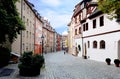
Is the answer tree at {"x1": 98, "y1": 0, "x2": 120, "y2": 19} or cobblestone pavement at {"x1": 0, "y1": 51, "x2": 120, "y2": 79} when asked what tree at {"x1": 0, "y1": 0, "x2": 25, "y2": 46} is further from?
tree at {"x1": 98, "y1": 0, "x2": 120, "y2": 19}

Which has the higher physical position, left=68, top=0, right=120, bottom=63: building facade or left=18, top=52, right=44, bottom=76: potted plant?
left=68, top=0, right=120, bottom=63: building facade

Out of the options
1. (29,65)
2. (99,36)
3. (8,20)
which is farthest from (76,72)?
(99,36)

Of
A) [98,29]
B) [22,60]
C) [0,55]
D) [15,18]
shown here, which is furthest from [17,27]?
[98,29]

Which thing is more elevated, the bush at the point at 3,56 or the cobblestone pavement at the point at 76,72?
the bush at the point at 3,56

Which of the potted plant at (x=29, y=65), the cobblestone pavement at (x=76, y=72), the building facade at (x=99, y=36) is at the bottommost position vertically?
the cobblestone pavement at (x=76, y=72)

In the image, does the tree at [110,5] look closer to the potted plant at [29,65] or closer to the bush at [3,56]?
the potted plant at [29,65]

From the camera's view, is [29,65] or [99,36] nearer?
[29,65]

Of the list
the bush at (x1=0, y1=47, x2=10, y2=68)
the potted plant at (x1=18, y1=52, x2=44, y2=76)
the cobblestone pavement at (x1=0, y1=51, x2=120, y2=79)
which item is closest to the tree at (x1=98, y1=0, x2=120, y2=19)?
the cobblestone pavement at (x1=0, y1=51, x2=120, y2=79)

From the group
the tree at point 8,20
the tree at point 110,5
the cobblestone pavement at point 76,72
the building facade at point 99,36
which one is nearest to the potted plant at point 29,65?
the cobblestone pavement at point 76,72

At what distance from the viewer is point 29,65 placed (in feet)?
54.2

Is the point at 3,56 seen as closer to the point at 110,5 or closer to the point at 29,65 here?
the point at 29,65

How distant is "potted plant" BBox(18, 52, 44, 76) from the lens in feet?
53.7

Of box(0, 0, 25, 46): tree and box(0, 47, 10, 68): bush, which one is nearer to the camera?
box(0, 0, 25, 46): tree

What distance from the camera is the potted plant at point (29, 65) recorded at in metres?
16.4
